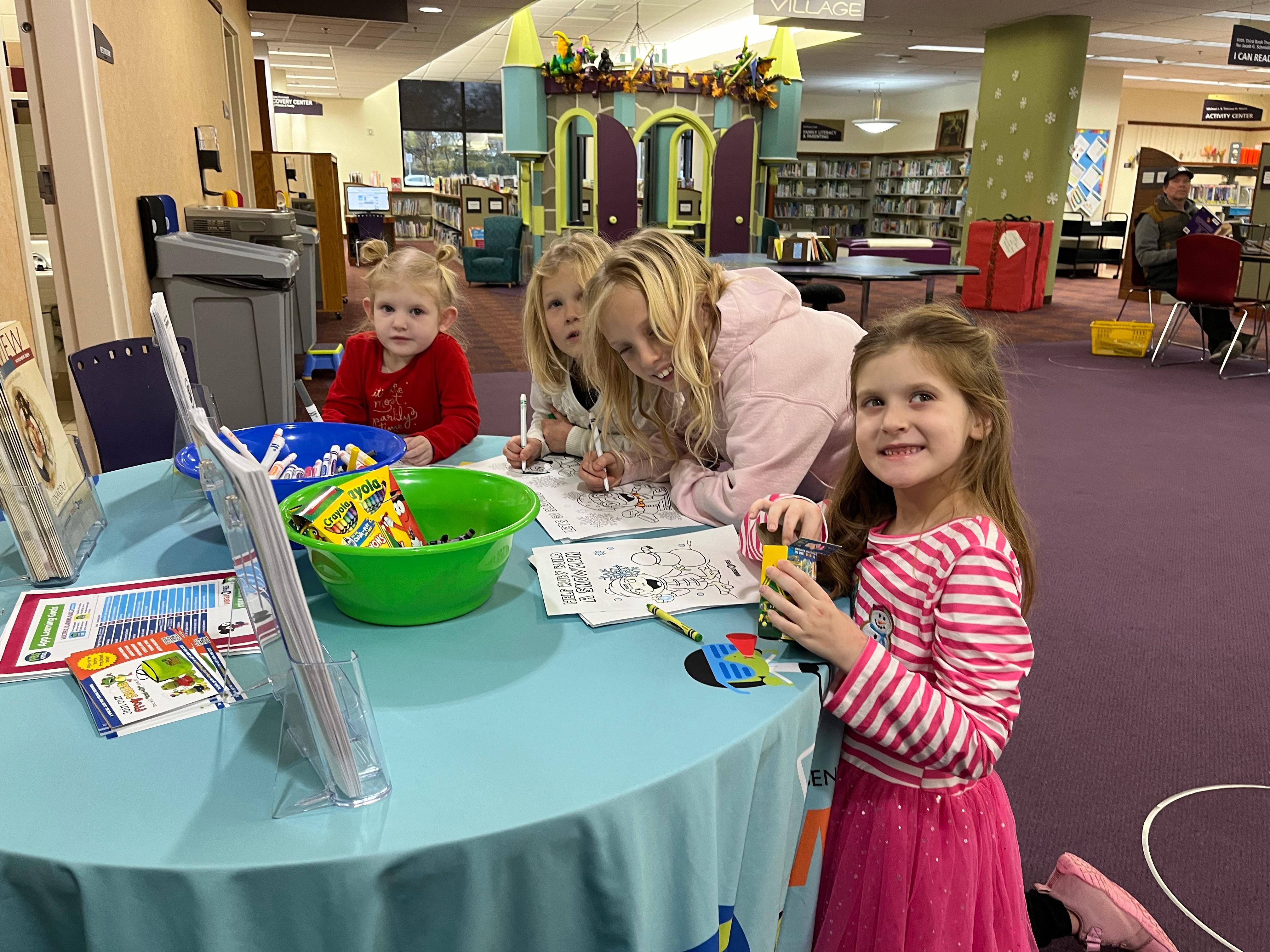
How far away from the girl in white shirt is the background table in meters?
3.44

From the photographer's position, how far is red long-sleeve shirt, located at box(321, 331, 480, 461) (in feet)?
6.73

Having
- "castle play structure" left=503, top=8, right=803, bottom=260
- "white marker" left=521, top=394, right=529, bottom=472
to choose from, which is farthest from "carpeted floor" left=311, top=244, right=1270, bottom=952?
"castle play structure" left=503, top=8, right=803, bottom=260

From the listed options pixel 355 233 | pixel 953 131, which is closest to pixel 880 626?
pixel 355 233

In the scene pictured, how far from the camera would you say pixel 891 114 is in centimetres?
1648

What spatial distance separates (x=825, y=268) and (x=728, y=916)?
5472 mm

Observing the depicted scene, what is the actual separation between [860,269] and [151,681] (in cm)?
572

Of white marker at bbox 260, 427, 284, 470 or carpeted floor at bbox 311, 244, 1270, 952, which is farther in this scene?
carpeted floor at bbox 311, 244, 1270, 952

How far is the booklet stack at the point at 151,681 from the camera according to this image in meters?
0.83

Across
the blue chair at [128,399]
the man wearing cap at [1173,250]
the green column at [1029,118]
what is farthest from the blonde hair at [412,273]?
the green column at [1029,118]

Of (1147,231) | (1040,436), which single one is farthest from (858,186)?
(1040,436)

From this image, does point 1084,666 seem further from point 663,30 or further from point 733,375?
point 663,30

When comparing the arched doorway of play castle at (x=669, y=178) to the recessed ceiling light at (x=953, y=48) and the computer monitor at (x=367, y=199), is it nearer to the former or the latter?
the recessed ceiling light at (x=953, y=48)

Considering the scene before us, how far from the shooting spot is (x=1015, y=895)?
1106 millimetres

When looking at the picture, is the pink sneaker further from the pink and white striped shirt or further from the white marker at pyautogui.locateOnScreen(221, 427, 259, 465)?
the white marker at pyautogui.locateOnScreen(221, 427, 259, 465)
